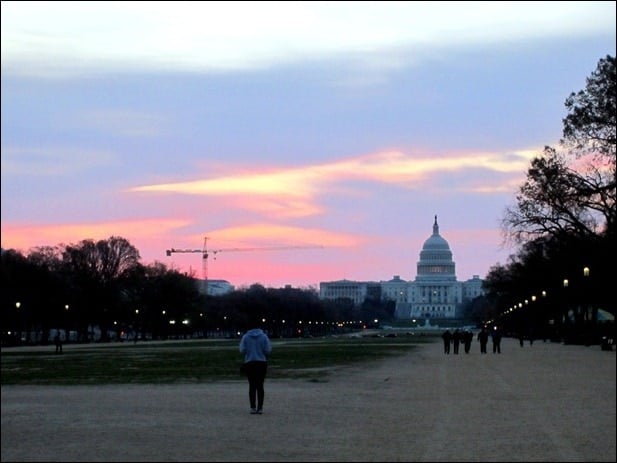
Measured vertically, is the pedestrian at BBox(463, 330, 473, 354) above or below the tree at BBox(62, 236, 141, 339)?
Answer: below

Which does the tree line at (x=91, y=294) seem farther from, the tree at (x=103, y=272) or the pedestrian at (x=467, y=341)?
the pedestrian at (x=467, y=341)

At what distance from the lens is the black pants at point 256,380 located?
22.5m

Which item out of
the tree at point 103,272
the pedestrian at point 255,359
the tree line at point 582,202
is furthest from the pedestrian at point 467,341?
the tree at point 103,272

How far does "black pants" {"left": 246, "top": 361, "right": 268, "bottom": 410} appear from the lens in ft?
73.9

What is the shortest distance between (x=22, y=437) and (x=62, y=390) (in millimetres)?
12800

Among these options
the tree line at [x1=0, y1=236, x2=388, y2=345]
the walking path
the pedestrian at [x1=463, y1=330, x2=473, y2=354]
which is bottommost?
the walking path

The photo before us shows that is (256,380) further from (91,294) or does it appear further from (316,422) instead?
(91,294)

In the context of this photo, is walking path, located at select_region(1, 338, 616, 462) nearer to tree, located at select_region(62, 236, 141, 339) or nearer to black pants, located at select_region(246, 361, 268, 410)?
black pants, located at select_region(246, 361, 268, 410)

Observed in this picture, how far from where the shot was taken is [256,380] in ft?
74.0

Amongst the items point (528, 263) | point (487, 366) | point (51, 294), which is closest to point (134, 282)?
point (51, 294)

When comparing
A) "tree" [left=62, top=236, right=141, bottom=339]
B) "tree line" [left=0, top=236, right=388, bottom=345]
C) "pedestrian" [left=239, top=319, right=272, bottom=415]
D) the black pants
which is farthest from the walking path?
"tree" [left=62, top=236, right=141, bottom=339]

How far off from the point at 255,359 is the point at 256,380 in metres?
0.41

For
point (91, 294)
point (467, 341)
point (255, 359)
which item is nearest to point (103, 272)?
point (91, 294)

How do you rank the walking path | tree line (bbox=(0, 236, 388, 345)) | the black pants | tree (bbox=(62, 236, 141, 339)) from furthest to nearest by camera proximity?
1. tree (bbox=(62, 236, 141, 339))
2. tree line (bbox=(0, 236, 388, 345))
3. the black pants
4. the walking path
